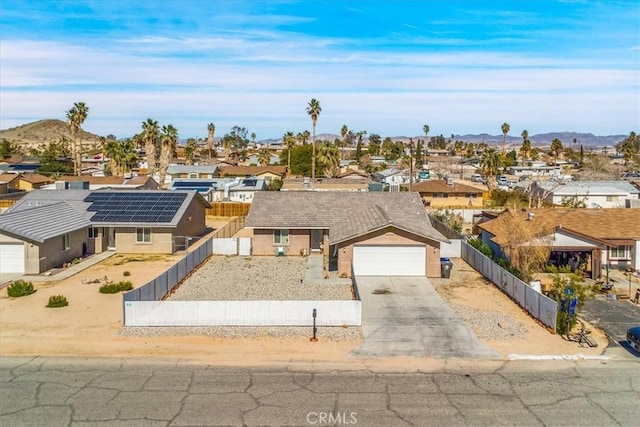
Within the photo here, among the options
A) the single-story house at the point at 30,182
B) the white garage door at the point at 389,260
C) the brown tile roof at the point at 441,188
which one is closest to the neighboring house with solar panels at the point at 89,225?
the white garage door at the point at 389,260

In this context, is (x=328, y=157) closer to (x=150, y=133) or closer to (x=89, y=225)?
(x=150, y=133)

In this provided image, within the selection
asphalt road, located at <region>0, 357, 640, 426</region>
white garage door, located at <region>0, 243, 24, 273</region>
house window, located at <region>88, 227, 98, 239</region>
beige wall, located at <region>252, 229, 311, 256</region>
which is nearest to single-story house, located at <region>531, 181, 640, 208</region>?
beige wall, located at <region>252, 229, 311, 256</region>

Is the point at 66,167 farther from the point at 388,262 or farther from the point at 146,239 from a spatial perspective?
the point at 388,262

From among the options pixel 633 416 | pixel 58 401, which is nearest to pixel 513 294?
pixel 633 416

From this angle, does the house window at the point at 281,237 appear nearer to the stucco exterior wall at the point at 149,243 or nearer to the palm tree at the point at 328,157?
the stucco exterior wall at the point at 149,243

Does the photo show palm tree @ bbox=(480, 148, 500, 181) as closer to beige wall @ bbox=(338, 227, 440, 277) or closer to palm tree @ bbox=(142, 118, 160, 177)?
palm tree @ bbox=(142, 118, 160, 177)

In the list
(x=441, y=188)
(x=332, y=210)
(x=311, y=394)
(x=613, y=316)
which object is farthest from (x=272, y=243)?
(x=441, y=188)
